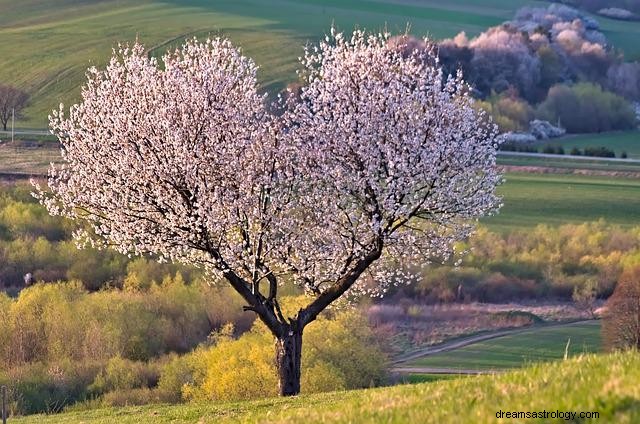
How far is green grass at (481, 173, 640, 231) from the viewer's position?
8131 cm

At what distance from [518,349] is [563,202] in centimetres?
3110

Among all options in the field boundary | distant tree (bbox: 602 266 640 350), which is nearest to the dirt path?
the field boundary

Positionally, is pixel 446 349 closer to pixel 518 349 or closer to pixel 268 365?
pixel 518 349

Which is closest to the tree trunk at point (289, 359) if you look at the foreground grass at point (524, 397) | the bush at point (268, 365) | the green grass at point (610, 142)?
the foreground grass at point (524, 397)

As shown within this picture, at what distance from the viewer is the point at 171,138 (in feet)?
88.3

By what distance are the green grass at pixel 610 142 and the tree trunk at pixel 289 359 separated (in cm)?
8203

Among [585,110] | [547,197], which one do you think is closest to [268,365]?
[547,197]

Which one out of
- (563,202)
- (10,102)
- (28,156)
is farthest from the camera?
(10,102)

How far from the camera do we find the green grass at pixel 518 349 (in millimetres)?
51875

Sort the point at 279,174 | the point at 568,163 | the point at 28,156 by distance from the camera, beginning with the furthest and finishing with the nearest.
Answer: the point at 568,163 < the point at 28,156 < the point at 279,174

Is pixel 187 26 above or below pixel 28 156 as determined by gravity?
above

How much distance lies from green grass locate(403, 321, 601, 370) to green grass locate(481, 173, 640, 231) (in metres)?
20.2

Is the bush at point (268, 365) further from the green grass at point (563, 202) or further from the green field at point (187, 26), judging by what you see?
the green field at point (187, 26)

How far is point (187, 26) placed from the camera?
147 metres
